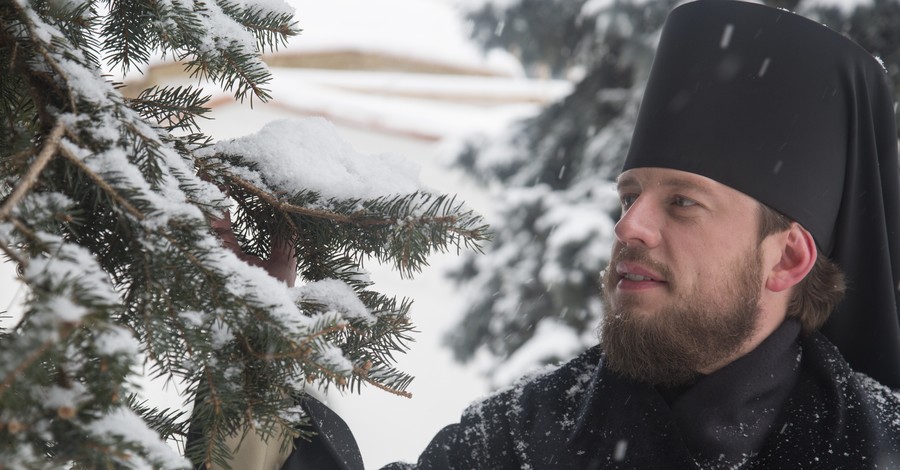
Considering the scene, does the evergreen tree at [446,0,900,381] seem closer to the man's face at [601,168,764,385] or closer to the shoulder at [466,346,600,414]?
the shoulder at [466,346,600,414]

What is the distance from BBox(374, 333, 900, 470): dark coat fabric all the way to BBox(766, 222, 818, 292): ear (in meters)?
0.13

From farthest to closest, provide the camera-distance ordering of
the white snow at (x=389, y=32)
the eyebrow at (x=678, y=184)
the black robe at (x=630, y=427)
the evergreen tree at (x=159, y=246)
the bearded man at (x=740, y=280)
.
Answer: the white snow at (x=389, y=32)
the eyebrow at (x=678, y=184)
the bearded man at (x=740, y=280)
the black robe at (x=630, y=427)
the evergreen tree at (x=159, y=246)

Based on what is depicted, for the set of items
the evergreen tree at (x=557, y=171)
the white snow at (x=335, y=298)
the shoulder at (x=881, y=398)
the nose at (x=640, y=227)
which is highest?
the evergreen tree at (x=557, y=171)

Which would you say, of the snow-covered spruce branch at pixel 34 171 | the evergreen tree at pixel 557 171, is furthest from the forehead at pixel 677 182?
the evergreen tree at pixel 557 171

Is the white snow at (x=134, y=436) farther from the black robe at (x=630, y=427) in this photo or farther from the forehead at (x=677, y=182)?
the forehead at (x=677, y=182)

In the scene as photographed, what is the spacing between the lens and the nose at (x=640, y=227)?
1589mm

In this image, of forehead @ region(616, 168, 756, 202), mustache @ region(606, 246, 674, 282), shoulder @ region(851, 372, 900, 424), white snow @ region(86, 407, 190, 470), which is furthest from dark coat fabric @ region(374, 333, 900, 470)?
white snow @ region(86, 407, 190, 470)

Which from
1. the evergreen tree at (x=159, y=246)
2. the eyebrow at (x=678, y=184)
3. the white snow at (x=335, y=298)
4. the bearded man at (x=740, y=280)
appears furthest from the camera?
the eyebrow at (x=678, y=184)

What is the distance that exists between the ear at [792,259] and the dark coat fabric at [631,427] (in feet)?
0.41

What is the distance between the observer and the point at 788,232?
1.69 meters

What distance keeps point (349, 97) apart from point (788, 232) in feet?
17.3

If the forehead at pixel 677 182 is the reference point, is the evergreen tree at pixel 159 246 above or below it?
below

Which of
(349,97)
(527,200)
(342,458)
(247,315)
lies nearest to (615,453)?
(342,458)

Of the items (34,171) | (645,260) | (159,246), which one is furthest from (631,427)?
(34,171)
